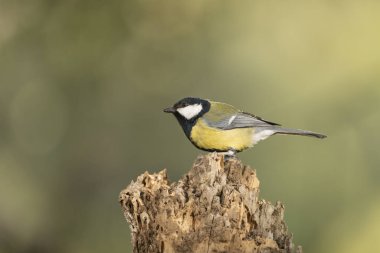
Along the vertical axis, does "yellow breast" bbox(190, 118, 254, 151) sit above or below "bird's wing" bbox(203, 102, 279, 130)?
below

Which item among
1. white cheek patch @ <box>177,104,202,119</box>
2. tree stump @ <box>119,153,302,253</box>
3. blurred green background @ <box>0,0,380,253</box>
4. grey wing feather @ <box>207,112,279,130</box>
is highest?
blurred green background @ <box>0,0,380,253</box>

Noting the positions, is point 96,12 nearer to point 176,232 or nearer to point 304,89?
point 304,89

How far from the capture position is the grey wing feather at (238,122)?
454cm

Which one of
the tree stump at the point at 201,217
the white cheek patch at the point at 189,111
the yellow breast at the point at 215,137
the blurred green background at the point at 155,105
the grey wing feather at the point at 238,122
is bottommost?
the tree stump at the point at 201,217

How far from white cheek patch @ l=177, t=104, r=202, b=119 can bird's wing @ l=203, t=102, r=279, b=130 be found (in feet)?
0.22

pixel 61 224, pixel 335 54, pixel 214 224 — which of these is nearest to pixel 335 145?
pixel 335 54

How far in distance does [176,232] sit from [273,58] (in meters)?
5.83

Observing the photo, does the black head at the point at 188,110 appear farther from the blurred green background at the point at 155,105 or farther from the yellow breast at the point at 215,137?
the blurred green background at the point at 155,105

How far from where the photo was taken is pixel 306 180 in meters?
7.69

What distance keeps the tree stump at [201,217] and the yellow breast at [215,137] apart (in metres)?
1.23

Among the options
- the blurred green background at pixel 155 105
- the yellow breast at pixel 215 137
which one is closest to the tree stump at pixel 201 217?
the yellow breast at pixel 215 137

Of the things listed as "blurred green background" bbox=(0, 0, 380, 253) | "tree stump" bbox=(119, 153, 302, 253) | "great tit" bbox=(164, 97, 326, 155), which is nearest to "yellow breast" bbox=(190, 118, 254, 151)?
"great tit" bbox=(164, 97, 326, 155)

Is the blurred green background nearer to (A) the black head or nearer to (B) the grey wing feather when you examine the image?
(B) the grey wing feather

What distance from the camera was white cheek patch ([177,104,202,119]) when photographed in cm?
452
